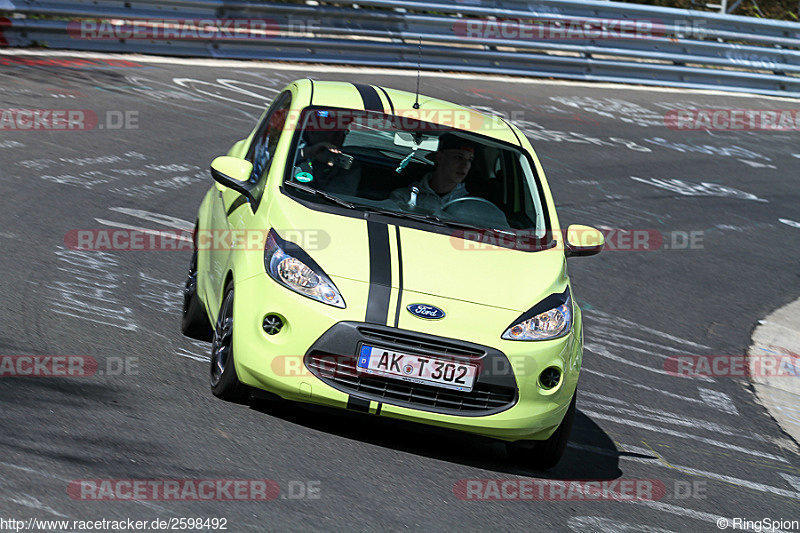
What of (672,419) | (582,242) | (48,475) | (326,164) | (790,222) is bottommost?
(790,222)

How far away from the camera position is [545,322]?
5.91m


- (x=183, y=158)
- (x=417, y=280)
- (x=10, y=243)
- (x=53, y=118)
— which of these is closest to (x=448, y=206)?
(x=417, y=280)

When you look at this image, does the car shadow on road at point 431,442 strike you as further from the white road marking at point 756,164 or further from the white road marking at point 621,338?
the white road marking at point 756,164

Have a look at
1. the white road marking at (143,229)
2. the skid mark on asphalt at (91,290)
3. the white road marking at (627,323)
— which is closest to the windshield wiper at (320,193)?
the skid mark on asphalt at (91,290)

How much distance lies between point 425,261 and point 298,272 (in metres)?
0.66

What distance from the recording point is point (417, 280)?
19.2ft

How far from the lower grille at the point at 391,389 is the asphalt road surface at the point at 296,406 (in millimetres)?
200

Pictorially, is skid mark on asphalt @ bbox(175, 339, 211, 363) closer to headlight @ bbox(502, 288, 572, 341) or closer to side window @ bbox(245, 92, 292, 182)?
side window @ bbox(245, 92, 292, 182)

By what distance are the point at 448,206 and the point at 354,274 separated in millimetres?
1182

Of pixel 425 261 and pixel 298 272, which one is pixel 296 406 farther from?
pixel 425 261

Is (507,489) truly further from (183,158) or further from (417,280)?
(183,158)

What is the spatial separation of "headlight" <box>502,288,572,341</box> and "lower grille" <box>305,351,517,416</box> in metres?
0.28

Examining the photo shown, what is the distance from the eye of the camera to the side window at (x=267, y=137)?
689 cm

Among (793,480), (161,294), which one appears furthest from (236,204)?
(793,480)
